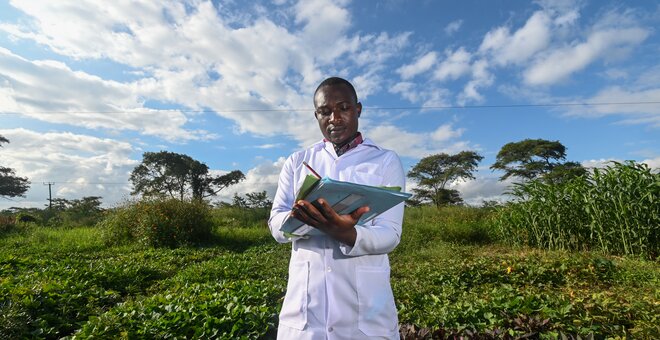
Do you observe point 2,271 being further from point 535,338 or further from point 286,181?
point 535,338

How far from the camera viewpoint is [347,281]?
1.77 meters

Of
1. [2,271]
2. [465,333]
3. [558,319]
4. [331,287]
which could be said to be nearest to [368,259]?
[331,287]

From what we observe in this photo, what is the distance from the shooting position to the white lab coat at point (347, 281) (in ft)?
5.67

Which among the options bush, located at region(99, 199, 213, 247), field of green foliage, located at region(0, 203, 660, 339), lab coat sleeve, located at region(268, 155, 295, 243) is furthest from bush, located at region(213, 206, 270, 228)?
lab coat sleeve, located at region(268, 155, 295, 243)

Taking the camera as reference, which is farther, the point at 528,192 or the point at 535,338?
the point at 528,192

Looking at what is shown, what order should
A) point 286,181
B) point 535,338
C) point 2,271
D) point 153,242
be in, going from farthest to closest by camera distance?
point 153,242 → point 2,271 → point 535,338 → point 286,181

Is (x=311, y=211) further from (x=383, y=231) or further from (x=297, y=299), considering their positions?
(x=297, y=299)

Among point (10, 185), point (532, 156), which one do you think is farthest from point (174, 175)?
point (532, 156)

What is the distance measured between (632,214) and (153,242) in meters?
13.7

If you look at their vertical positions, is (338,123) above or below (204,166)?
below

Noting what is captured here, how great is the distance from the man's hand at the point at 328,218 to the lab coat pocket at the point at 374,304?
26cm

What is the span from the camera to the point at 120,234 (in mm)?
15312

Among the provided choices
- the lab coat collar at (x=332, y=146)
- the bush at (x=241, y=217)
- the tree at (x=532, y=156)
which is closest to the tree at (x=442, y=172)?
the tree at (x=532, y=156)

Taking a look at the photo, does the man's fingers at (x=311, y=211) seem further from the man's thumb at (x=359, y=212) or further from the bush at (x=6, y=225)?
the bush at (x=6, y=225)
